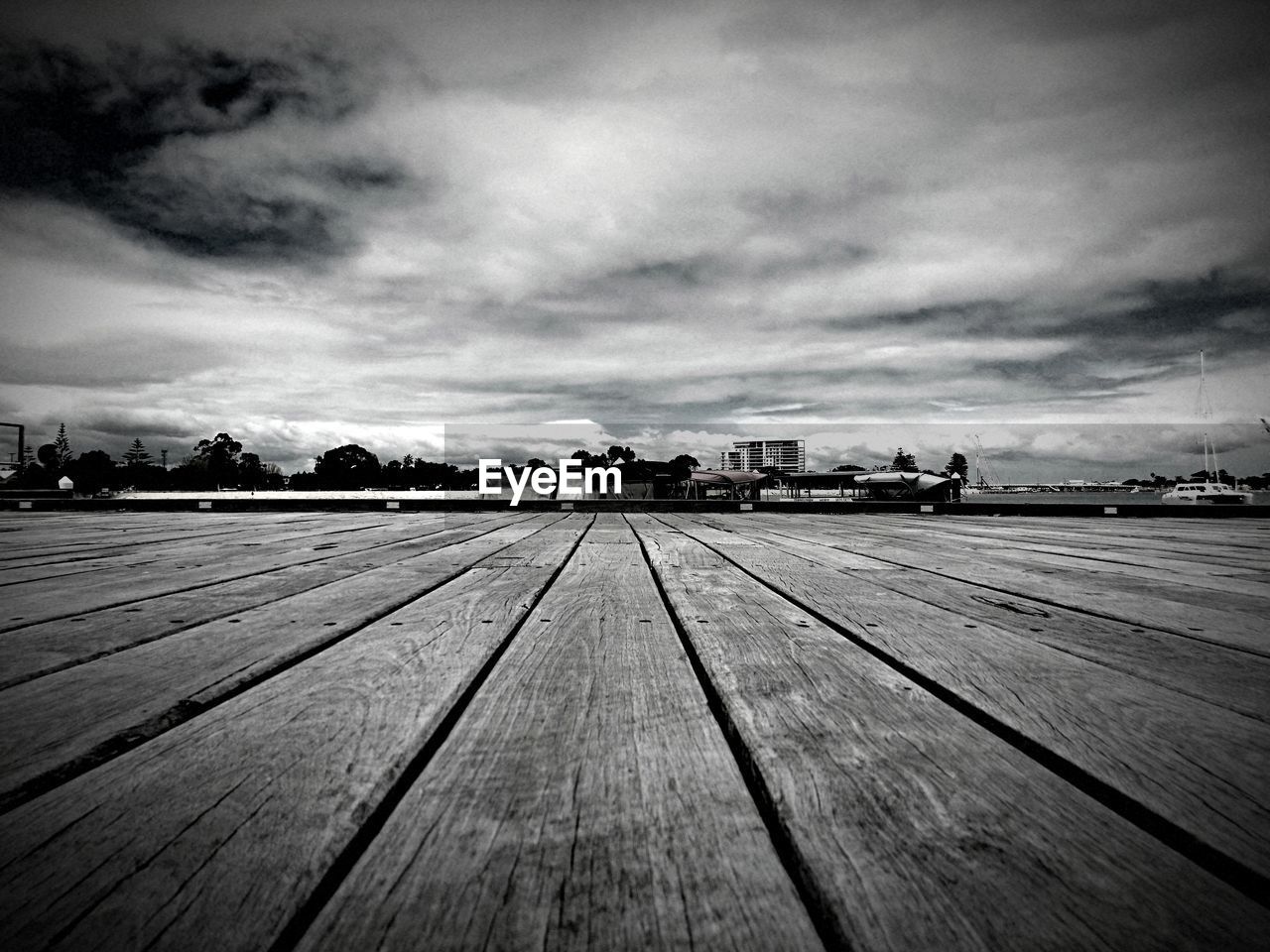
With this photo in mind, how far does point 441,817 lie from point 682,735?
1.17ft

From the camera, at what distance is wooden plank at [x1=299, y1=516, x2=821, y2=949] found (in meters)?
0.50

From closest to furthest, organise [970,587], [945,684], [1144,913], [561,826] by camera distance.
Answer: [1144,913]
[561,826]
[945,684]
[970,587]

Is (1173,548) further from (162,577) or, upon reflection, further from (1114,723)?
(162,577)

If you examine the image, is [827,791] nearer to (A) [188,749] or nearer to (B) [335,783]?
(B) [335,783]

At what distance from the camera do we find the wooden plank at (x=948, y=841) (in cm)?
50

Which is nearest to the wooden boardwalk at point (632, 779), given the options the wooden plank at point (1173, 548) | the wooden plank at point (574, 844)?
the wooden plank at point (574, 844)

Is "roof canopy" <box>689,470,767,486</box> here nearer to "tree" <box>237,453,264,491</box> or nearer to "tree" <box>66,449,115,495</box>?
"tree" <box>66,449,115,495</box>

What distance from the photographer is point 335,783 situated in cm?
72

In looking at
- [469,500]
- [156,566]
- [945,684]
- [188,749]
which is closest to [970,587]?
[945,684]

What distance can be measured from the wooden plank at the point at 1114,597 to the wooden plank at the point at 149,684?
6.97 feet

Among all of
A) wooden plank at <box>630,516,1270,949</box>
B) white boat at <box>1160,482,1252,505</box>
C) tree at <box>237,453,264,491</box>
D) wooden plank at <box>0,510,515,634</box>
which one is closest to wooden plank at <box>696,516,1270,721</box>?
wooden plank at <box>630,516,1270,949</box>

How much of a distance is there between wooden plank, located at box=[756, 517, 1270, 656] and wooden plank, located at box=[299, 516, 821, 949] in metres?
1.44

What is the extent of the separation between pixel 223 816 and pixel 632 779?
466mm

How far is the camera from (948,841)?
0.62m
